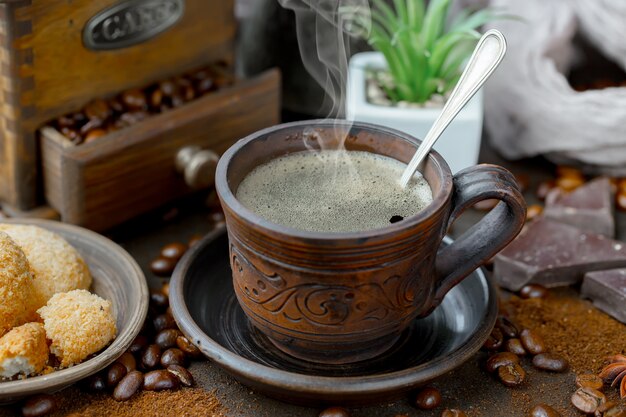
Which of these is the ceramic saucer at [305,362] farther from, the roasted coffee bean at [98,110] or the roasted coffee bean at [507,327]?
the roasted coffee bean at [98,110]

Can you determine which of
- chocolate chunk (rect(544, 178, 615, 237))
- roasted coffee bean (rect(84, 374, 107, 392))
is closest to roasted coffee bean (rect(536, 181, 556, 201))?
chocolate chunk (rect(544, 178, 615, 237))

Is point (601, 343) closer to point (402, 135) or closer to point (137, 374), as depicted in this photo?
point (402, 135)

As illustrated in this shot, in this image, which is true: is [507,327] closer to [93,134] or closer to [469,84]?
[469,84]

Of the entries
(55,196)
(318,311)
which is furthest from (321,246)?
(55,196)

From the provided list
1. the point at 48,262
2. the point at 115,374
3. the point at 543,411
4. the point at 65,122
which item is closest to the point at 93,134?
the point at 65,122

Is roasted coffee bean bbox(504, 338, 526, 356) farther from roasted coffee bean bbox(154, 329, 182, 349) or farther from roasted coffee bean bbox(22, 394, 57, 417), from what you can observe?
roasted coffee bean bbox(22, 394, 57, 417)

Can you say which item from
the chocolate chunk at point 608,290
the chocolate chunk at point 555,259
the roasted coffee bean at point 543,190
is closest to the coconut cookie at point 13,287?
the chocolate chunk at point 555,259
